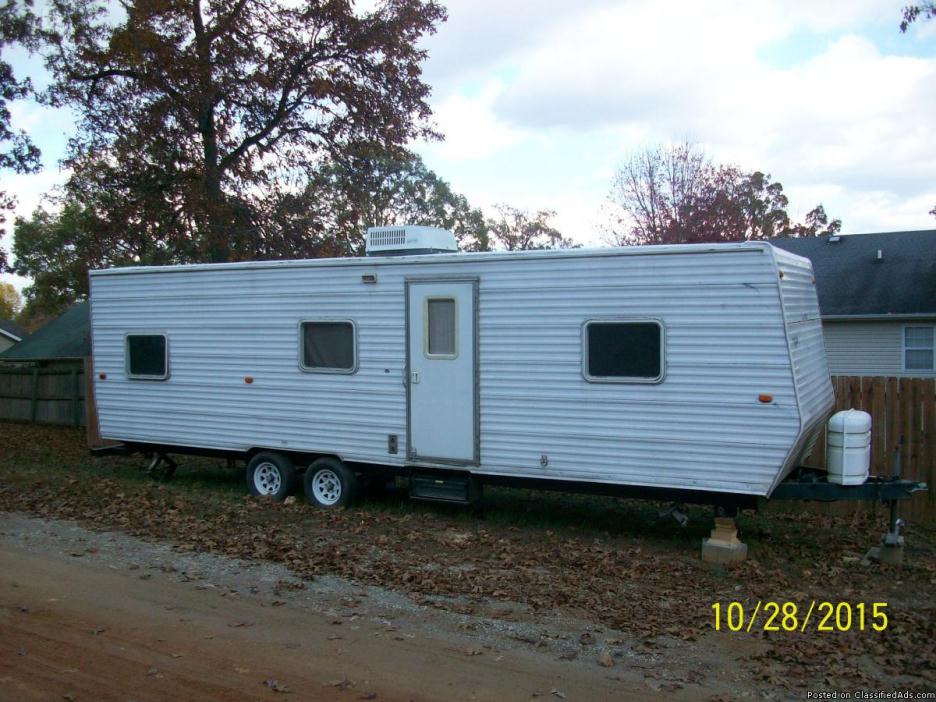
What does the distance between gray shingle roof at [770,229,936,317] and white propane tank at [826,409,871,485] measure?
39.6 ft

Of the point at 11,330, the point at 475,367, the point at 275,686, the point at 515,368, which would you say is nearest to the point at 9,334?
the point at 11,330

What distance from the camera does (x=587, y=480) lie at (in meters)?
9.20

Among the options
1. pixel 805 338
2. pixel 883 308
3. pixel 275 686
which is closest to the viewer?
pixel 275 686

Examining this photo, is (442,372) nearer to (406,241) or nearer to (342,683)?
(406,241)

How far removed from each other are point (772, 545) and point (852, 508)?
2497 millimetres

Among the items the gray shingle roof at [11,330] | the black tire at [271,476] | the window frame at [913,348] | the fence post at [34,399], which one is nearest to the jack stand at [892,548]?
the black tire at [271,476]

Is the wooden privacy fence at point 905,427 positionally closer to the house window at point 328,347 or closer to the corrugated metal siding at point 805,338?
the corrugated metal siding at point 805,338

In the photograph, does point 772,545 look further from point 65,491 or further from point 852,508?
point 65,491

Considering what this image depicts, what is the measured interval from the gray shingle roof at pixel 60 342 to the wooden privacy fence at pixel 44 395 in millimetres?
3390

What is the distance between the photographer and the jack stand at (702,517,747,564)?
27.4 ft

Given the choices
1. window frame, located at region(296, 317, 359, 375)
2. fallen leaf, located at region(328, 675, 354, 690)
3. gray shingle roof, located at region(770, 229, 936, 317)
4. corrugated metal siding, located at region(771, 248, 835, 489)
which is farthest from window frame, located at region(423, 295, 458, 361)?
gray shingle roof, located at region(770, 229, 936, 317)

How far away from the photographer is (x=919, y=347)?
20.7 m

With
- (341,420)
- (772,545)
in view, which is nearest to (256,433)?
(341,420)

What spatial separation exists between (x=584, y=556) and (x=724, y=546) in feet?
4.49
